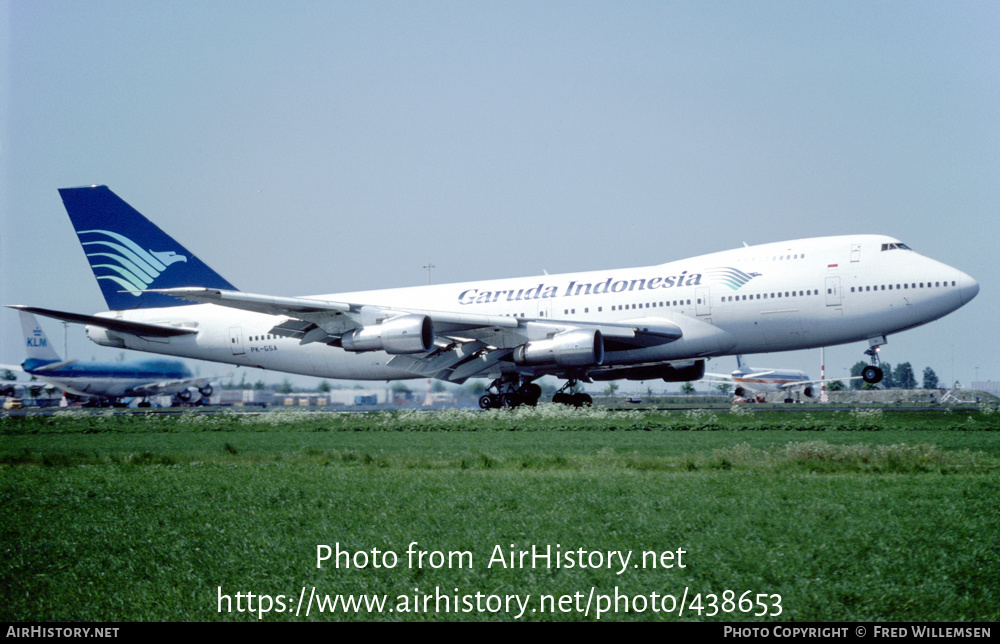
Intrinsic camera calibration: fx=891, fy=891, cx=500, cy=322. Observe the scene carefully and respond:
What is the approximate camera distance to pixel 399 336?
27.3 meters

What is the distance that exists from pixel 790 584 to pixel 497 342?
23425mm

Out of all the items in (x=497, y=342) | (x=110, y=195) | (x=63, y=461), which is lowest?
(x=63, y=461)

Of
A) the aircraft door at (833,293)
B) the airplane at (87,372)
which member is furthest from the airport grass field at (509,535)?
the airplane at (87,372)

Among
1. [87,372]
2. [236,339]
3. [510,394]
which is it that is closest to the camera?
[510,394]

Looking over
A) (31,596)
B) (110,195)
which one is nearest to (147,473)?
(31,596)

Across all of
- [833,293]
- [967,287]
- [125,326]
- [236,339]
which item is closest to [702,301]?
[833,293]

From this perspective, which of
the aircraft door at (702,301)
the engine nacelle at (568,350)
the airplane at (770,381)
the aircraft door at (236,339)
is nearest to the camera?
the engine nacelle at (568,350)

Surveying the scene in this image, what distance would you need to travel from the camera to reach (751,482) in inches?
464

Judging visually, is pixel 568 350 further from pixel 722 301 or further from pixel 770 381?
pixel 770 381

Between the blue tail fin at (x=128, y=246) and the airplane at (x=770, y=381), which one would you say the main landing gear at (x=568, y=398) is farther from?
the airplane at (x=770, y=381)

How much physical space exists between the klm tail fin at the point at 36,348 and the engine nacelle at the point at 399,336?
3440 cm

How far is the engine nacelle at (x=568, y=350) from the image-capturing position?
90.5 ft

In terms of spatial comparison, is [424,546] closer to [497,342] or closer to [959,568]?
[959,568]

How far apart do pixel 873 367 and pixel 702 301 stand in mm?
5488
